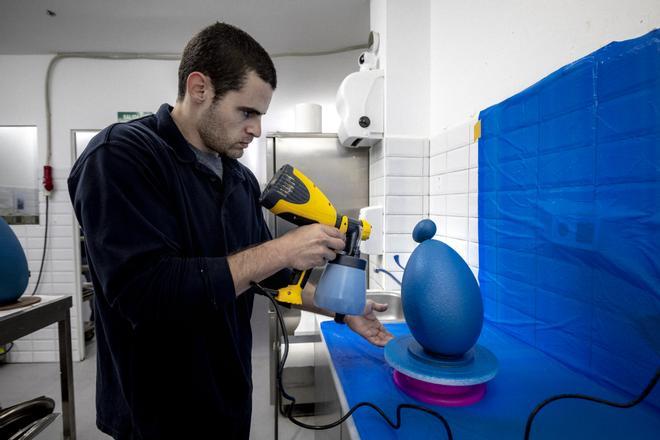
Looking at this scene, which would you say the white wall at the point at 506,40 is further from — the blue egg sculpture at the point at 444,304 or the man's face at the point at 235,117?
the man's face at the point at 235,117

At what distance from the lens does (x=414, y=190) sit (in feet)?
5.83

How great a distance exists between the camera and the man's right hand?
0.76 meters

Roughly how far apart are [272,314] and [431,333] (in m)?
1.57

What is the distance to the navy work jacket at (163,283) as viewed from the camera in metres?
0.66

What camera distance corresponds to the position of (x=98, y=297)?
80cm

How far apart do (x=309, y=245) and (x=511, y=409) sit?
56cm

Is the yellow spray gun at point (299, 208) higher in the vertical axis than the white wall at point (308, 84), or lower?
lower

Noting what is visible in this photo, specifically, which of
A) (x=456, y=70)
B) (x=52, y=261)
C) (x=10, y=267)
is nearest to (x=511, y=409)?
(x=456, y=70)

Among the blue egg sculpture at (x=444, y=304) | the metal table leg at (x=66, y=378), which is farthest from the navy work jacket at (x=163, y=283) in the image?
the metal table leg at (x=66, y=378)

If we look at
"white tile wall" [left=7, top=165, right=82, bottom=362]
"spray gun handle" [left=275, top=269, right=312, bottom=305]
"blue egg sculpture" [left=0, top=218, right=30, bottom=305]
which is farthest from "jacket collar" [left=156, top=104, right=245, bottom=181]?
"white tile wall" [left=7, top=165, right=82, bottom=362]

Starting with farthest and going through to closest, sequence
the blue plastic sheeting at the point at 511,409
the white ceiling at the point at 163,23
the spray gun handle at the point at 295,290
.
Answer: the white ceiling at the point at 163,23 < the spray gun handle at the point at 295,290 < the blue plastic sheeting at the point at 511,409

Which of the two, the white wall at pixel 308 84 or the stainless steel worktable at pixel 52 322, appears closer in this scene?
the stainless steel worktable at pixel 52 322

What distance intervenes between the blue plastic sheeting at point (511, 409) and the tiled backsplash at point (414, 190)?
66 centimetres

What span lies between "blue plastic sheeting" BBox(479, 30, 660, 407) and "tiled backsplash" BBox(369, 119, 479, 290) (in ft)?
1.14
